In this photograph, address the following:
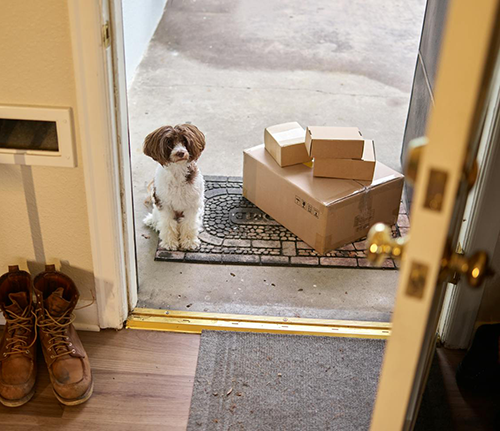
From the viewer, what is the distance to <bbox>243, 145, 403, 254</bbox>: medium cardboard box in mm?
2527

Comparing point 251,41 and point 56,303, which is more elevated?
point 251,41

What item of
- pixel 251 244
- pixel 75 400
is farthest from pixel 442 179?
pixel 251 244

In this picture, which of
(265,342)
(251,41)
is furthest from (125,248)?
(251,41)

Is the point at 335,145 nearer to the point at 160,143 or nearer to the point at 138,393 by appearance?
the point at 160,143

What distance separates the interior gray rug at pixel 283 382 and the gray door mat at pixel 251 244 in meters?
0.47

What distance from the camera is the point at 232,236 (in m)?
2.74

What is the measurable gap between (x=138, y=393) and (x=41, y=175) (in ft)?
2.48

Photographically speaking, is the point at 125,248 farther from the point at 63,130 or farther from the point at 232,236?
the point at 232,236

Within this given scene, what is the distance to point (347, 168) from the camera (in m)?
2.58

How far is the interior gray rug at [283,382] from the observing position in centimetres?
188

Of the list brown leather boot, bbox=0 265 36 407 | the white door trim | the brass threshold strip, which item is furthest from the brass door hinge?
the brass threshold strip

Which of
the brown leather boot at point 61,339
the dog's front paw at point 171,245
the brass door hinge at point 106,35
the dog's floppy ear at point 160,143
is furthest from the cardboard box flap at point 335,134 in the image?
the brown leather boot at point 61,339

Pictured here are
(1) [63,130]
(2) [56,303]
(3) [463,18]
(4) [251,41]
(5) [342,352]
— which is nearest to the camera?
(3) [463,18]

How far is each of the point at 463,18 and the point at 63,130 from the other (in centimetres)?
139
